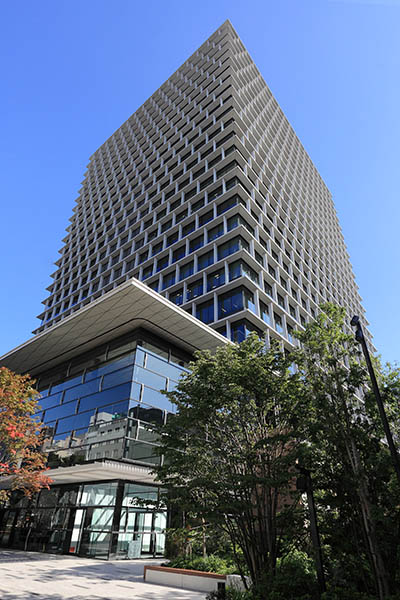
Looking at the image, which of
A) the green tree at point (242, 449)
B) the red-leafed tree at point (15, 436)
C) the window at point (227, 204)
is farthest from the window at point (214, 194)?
the green tree at point (242, 449)

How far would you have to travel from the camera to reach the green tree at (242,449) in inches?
368

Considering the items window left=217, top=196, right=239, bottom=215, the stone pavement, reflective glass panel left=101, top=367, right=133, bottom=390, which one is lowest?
the stone pavement

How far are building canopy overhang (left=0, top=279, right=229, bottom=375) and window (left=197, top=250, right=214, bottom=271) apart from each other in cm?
1782

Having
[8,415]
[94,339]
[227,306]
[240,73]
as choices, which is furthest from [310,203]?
[8,415]

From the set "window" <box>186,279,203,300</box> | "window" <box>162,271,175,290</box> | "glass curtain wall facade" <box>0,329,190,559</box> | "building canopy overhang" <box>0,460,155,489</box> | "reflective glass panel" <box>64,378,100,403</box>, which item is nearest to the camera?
"building canopy overhang" <box>0,460,155,489</box>

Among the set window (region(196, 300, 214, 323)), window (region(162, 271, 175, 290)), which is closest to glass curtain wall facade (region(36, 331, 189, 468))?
window (region(196, 300, 214, 323))

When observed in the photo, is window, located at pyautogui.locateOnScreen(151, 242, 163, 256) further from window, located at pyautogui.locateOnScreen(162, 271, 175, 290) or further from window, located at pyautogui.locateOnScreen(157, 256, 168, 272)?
window, located at pyautogui.locateOnScreen(162, 271, 175, 290)

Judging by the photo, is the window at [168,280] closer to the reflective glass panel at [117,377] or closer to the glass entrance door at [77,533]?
the reflective glass panel at [117,377]

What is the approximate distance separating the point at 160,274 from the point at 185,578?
3578 centimetres

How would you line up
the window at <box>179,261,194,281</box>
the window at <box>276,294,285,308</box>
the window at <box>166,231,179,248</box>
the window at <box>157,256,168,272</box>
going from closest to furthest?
the window at <box>179,261,194,281</box>, the window at <box>276,294,285,308</box>, the window at <box>157,256,168,272</box>, the window at <box>166,231,179,248</box>

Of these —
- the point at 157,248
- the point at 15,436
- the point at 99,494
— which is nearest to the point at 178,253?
the point at 157,248

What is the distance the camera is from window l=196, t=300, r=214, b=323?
37.0 m

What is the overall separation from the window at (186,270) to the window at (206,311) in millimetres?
5092

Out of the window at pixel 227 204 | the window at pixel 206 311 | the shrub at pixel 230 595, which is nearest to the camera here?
the shrub at pixel 230 595
